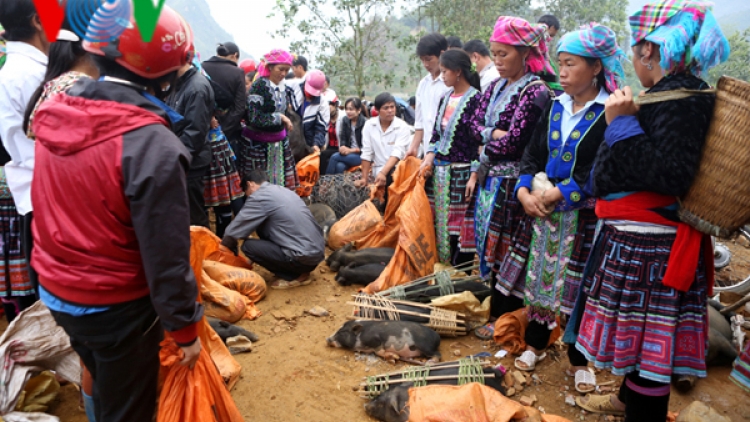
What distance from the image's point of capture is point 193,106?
4141 mm

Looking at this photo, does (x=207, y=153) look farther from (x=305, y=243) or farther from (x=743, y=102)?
(x=743, y=102)

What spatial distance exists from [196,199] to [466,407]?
3172mm

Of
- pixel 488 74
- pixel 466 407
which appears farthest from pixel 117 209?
pixel 488 74

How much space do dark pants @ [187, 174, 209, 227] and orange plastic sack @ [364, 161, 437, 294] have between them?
1.68 metres

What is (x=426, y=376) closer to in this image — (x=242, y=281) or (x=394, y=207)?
(x=242, y=281)

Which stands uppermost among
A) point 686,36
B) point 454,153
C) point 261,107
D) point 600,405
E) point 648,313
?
point 686,36

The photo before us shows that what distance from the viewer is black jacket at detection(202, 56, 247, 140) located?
529 centimetres

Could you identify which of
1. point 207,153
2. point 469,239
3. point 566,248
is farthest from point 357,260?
point 566,248

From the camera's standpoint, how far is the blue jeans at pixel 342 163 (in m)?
7.62

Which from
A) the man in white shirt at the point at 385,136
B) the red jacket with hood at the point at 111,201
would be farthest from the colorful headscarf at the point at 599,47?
the man in white shirt at the point at 385,136

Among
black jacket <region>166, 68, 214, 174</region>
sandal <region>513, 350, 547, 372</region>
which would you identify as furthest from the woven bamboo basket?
black jacket <region>166, 68, 214, 174</region>

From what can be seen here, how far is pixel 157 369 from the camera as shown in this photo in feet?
6.44

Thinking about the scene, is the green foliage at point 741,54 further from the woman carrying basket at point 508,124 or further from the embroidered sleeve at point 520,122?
the embroidered sleeve at point 520,122

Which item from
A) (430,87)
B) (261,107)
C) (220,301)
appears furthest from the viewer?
(261,107)
